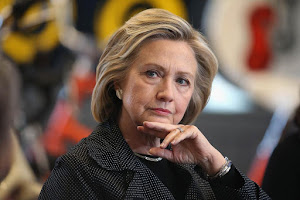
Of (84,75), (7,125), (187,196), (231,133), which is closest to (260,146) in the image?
(231,133)

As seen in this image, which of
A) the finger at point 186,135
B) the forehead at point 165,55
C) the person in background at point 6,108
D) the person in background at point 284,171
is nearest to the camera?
the person in background at point 6,108

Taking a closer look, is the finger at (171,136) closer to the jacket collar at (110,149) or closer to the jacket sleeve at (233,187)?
the jacket collar at (110,149)

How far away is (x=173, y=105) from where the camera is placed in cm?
163

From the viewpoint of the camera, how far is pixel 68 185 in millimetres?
1479

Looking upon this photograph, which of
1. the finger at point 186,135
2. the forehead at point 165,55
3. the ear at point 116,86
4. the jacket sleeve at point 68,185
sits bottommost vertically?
the jacket sleeve at point 68,185

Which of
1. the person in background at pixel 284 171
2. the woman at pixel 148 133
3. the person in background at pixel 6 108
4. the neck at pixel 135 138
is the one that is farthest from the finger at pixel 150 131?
the person in background at pixel 284 171

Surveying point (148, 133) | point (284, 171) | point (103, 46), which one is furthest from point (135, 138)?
point (103, 46)

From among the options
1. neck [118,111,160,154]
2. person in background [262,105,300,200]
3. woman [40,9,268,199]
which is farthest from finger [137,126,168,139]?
person in background [262,105,300,200]

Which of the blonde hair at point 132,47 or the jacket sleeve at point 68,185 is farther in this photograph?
the blonde hair at point 132,47

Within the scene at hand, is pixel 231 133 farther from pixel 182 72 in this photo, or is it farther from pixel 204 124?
pixel 182 72

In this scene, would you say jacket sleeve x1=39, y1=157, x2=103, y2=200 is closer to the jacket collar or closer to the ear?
the jacket collar

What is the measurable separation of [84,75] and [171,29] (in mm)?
3054

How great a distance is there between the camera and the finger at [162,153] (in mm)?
1592

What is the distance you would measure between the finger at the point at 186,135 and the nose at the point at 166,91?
11cm
